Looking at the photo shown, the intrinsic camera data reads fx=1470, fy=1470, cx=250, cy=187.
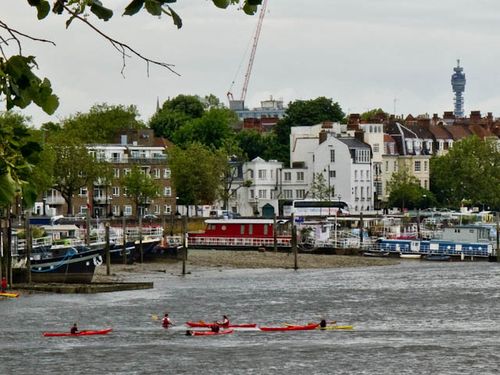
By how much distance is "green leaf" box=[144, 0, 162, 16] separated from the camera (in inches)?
368

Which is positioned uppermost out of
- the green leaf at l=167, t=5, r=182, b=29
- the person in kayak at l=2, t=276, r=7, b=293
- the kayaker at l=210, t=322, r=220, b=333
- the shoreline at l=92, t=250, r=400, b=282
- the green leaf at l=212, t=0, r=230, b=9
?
the green leaf at l=212, t=0, r=230, b=9

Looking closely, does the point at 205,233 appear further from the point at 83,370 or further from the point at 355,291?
the point at 83,370

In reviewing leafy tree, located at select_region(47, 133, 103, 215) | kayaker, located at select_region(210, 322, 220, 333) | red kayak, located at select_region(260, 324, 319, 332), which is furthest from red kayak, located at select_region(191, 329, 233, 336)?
leafy tree, located at select_region(47, 133, 103, 215)

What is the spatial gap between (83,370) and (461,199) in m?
153

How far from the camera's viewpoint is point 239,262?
395ft

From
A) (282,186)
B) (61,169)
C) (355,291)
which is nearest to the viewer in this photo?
(355,291)

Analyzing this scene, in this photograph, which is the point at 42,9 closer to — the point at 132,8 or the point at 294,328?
the point at 132,8

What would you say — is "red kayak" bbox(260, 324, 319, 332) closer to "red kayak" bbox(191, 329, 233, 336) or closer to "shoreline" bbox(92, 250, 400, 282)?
"red kayak" bbox(191, 329, 233, 336)

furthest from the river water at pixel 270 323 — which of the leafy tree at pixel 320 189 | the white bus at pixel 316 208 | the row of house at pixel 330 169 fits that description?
the row of house at pixel 330 169

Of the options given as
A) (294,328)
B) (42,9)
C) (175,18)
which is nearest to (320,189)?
(294,328)

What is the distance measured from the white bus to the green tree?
16037 millimetres

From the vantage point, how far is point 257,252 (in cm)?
13062

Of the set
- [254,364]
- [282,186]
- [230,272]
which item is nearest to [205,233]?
[230,272]

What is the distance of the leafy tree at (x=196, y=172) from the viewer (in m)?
168
